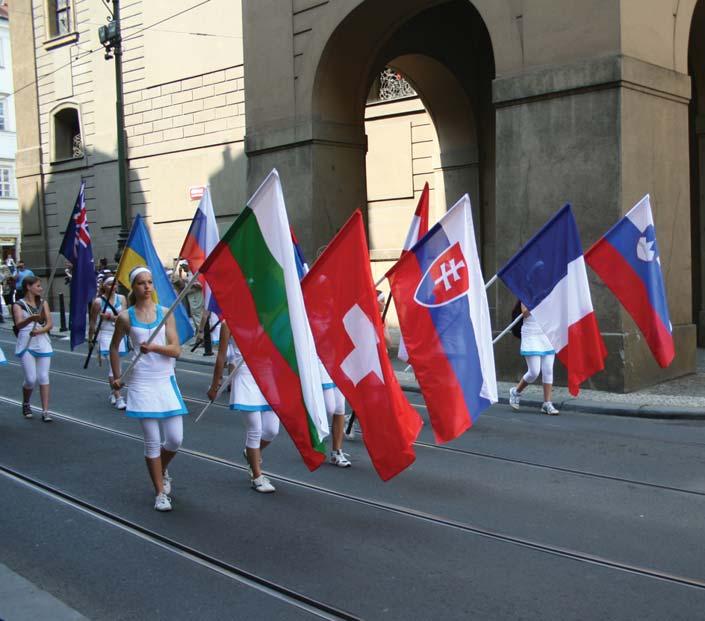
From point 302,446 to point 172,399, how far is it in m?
1.21

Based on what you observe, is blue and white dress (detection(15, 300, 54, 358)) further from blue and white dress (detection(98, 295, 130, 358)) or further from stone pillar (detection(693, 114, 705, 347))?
stone pillar (detection(693, 114, 705, 347))

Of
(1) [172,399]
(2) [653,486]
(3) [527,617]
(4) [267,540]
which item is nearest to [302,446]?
(4) [267,540]

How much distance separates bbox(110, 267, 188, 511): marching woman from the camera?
637 cm

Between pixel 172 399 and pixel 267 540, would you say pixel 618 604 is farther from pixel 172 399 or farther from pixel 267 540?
pixel 172 399

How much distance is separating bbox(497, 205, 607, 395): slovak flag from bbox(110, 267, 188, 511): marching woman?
13.3 ft

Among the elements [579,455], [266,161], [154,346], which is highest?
[266,161]

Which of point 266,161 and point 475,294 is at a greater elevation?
point 266,161

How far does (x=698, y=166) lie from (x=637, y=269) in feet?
25.1

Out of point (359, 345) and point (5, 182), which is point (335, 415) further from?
point (5, 182)

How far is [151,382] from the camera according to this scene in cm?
645

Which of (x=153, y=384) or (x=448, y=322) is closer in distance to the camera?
(x=153, y=384)

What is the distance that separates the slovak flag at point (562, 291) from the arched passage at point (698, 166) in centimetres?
798

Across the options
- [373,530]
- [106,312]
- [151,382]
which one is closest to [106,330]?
[106,312]

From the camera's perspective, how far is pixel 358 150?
679 inches
